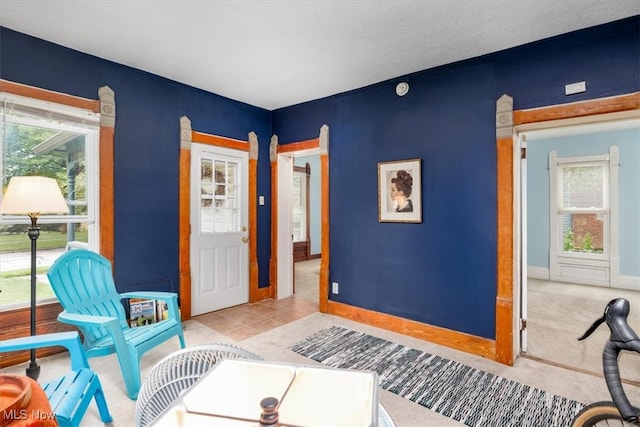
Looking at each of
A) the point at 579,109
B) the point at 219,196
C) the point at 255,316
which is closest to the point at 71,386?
the point at 255,316

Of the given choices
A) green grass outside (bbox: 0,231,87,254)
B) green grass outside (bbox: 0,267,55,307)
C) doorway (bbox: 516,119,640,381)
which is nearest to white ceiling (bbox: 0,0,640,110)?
green grass outside (bbox: 0,231,87,254)

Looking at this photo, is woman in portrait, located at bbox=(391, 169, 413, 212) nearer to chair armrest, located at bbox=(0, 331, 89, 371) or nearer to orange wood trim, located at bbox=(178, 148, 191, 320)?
orange wood trim, located at bbox=(178, 148, 191, 320)

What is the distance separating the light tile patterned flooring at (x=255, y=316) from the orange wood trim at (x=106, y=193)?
4.23 ft

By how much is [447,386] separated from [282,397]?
6.86 feet

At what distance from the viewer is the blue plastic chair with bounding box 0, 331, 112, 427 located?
144 centimetres

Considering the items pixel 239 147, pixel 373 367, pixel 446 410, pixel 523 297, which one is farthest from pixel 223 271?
pixel 523 297

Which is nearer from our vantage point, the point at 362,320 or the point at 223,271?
the point at 362,320

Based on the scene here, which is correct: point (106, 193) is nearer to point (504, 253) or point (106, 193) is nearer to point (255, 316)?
point (255, 316)

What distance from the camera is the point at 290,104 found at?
427 cm

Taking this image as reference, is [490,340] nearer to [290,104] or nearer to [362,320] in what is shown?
[362,320]

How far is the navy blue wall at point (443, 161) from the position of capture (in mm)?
2475

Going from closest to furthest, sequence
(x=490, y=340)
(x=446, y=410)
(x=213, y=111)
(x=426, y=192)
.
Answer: (x=446, y=410) → (x=490, y=340) → (x=426, y=192) → (x=213, y=111)

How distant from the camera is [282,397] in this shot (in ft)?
2.30

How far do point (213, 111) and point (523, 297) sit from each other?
3.89 m
